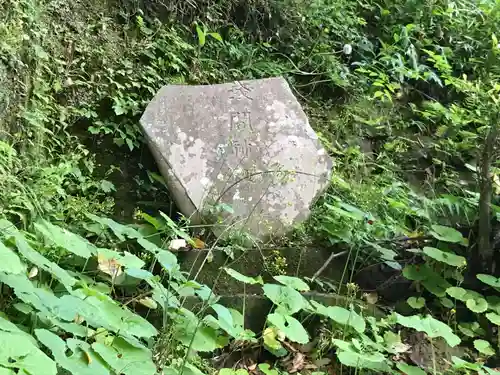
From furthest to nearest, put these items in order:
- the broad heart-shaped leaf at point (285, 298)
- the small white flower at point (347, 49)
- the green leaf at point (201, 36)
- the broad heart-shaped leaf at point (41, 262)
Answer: the small white flower at point (347, 49)
the green leaf at point (201, 36)
the broad heart-shaped leaf at point (285, 298)
the broad heart-shaped leaf at point (41, 262)

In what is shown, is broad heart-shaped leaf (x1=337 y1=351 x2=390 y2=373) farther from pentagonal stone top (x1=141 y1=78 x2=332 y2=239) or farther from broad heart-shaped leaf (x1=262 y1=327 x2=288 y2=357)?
pentagonal stone top (x1=141 y1=78 x2=332 y2=239)

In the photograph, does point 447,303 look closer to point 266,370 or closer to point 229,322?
point 266,370

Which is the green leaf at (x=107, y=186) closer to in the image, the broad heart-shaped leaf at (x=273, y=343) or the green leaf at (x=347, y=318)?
the broad heart-shaped leaf at (x=273, y=343)

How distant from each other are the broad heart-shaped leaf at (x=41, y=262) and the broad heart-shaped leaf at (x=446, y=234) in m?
2.21

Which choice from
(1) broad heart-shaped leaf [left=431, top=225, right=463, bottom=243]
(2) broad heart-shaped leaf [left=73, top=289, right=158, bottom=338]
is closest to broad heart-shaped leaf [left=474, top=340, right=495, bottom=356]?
(1) broad heart-shaped leaf [left=431, top=225, right=463, bottom=243]

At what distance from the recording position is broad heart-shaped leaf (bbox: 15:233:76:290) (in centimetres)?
207

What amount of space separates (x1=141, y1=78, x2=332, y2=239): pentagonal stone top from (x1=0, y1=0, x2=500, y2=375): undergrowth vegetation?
0.74 ft

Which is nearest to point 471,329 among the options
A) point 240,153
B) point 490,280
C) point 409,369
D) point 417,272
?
point 490,280

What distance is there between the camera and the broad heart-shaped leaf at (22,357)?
1559mm

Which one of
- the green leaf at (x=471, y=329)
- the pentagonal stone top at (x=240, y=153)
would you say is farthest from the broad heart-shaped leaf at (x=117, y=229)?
the green leaf at (x=471, y=329)

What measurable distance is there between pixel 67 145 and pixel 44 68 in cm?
51

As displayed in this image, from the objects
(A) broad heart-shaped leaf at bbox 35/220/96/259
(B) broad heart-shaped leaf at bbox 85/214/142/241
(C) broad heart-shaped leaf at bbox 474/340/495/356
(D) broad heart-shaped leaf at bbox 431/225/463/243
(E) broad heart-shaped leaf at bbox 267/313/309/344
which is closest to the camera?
(A) broad heart-shaped leaf at bbox 35/220/96/259

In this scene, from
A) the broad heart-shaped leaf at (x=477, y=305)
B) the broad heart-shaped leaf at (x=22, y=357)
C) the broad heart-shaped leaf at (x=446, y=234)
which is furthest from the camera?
the broad heart-shaped leaf at (x=446, y=234)

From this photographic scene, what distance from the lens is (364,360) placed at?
2.62 meters
